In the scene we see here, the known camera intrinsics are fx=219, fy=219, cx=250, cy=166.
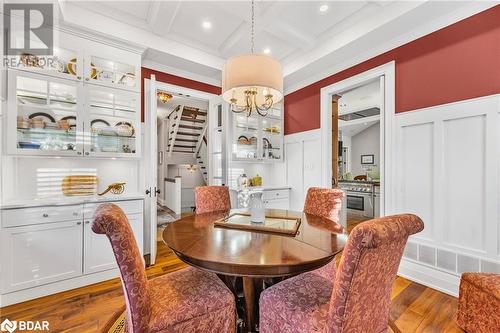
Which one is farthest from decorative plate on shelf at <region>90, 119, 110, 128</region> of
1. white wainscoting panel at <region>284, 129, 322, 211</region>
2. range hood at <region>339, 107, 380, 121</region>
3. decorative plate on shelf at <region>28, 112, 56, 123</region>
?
range hood at <region>339, 107, 380, 121</region>

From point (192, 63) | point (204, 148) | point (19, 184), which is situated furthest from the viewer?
point (204, 148)

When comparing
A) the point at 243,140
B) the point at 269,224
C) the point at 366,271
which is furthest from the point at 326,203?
the point at 243,140

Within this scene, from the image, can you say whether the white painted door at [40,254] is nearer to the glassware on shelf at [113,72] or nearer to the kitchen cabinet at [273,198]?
the glassware on shelf at [113,72]

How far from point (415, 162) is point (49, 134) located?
13.2ft

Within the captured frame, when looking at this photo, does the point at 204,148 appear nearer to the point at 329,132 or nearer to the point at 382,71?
the point at 329,132

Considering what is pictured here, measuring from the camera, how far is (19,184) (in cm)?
234

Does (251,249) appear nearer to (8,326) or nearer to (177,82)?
(8,326)

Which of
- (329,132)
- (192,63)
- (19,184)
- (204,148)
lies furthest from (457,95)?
(204,148)

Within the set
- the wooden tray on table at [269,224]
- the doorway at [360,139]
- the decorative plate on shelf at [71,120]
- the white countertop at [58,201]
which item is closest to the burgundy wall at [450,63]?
the doorway at [360,139]

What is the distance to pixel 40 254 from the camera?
2.06 metres

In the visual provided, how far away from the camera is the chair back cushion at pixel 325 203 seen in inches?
84.8

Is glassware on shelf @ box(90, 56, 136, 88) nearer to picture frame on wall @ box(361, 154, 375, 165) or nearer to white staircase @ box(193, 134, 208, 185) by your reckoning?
white staircase @ box(193, 134, 208, 185)

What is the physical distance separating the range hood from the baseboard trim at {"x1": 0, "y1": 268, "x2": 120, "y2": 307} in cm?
649

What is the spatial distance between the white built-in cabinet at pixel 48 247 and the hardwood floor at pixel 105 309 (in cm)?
19
